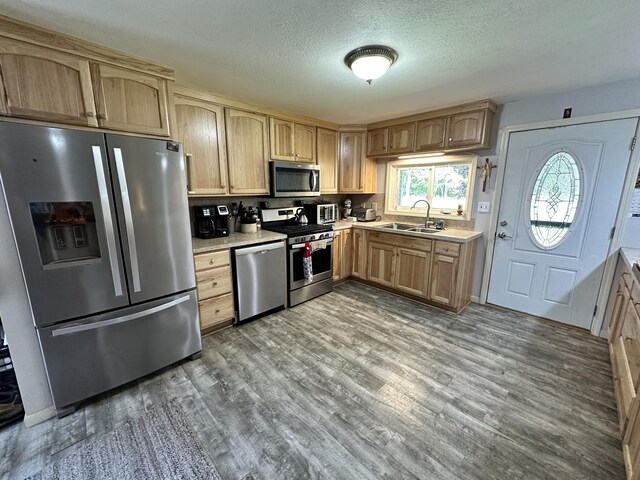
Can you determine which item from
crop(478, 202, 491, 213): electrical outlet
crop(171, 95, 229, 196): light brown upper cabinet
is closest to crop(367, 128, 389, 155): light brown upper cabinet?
crop(478, 202, 491, 213): electrical outlet

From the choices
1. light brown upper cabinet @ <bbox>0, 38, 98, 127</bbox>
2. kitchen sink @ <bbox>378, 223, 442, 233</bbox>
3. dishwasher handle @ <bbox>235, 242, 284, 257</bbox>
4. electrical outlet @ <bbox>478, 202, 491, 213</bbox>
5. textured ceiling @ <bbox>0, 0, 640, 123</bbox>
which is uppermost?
textured ceiling @ <bbox>0, 0, 640, 123</bbox>

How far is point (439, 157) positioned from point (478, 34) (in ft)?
6.61

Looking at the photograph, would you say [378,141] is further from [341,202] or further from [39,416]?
[39,416]

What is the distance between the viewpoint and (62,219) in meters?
1.59

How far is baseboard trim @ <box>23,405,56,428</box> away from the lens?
1.63m

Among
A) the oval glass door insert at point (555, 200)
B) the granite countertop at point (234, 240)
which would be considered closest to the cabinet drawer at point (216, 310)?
the granite countertop at point (234, 240)

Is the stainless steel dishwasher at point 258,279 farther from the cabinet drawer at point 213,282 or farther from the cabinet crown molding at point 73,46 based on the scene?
the cabinet crown molding at point 73,46

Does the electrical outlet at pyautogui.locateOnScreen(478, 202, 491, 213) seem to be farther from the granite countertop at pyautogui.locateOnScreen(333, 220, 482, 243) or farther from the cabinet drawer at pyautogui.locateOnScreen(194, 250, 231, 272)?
the cabinet drawer at pyautogui.locateOnScreen(194, 250, 231, 272)

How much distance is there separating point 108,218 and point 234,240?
1.14 m

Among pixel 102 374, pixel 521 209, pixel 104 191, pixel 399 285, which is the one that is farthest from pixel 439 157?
pixel 102 374

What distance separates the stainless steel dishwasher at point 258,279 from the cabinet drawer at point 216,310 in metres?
0.09

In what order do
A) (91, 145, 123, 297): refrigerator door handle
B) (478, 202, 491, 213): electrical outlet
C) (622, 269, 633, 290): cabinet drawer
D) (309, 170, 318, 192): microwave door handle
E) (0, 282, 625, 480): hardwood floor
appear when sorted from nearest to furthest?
(0, 282, 625, 480): hardwood floor < (91, 145, 123, 297): refrigerator door handle < (622, 269, 633, 290): cabinet drawer < (478, 202, 491, 213): electrical outlet < (309, 170, 318, 192): microwave door handle

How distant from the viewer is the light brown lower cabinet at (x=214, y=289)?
2428mm

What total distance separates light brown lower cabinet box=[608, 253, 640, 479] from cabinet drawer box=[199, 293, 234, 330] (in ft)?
9.25
